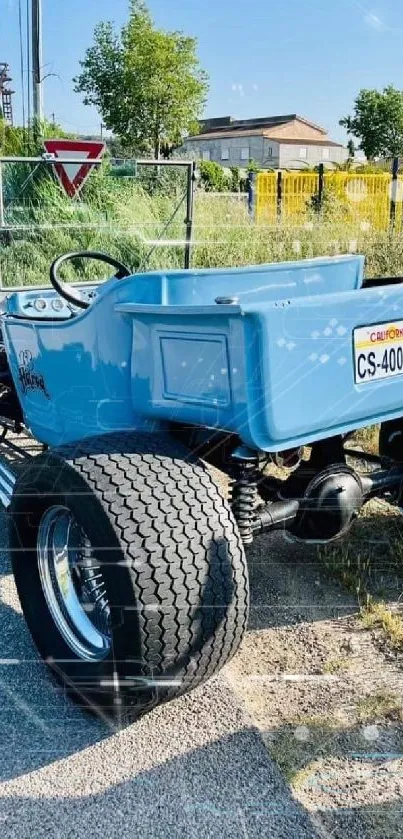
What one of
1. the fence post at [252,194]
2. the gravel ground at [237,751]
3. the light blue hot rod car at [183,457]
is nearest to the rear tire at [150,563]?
the light blue hot rod car at [183,457]

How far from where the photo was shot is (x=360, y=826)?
76.3 inches

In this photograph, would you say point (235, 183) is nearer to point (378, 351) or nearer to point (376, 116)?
point (376, 116)

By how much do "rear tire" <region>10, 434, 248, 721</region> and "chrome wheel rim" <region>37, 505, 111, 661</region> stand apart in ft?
0.31

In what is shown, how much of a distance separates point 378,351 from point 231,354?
55cm

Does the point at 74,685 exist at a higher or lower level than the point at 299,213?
lower

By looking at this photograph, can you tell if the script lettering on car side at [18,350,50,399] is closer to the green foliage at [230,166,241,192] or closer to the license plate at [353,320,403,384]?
the license plate at [353,320,403,384]

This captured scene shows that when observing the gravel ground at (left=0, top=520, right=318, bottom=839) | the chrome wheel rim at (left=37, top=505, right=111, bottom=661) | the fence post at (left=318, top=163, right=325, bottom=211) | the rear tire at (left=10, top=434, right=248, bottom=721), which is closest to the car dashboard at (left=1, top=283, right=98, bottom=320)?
the chrome wheel rim at (left=37, top=505, right=111, bottom=661)

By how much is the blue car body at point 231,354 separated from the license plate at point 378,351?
0.02 meters

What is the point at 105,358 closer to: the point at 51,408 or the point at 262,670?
the point at 51,408

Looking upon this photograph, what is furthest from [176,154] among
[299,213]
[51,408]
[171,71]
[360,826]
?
[360,826]

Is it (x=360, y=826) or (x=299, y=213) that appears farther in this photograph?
(x=299, y=213)

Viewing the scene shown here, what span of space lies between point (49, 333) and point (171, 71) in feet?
9.30

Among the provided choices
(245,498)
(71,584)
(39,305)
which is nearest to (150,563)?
(245,498)

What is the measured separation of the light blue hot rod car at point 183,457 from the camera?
7.00 ft
